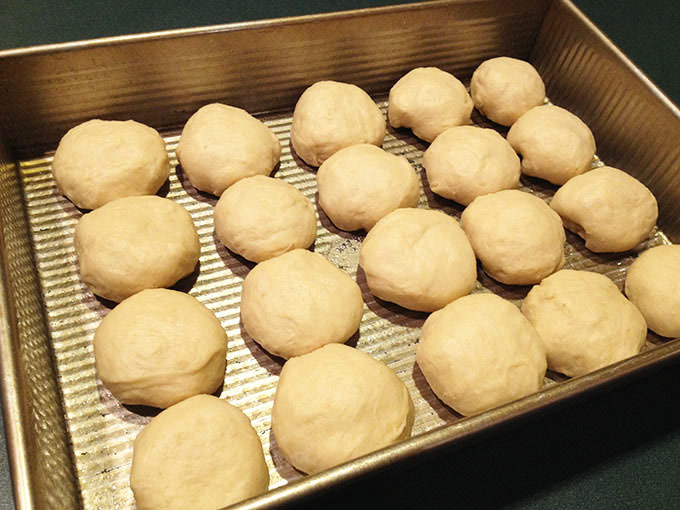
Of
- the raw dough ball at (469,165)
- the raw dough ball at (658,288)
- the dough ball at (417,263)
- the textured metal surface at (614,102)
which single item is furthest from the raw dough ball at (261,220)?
the textured metal surface at (614,102)

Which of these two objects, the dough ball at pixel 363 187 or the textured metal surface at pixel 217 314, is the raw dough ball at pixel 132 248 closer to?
the textured metal surface at pixel 217 314

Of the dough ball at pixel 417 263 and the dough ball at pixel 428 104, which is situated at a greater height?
the dough ball at pixel 428 104

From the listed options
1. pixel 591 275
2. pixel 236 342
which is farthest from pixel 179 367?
pixel 591 275

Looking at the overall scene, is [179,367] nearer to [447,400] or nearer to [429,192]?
[447,400]

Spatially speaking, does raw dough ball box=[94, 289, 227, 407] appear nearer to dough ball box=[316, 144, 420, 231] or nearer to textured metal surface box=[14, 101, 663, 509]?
textured metal surface box=[14, 101, 663, 509]

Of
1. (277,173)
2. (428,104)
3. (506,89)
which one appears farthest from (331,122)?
(506,89)

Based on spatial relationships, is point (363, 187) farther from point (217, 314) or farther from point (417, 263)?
point (217, 314)
